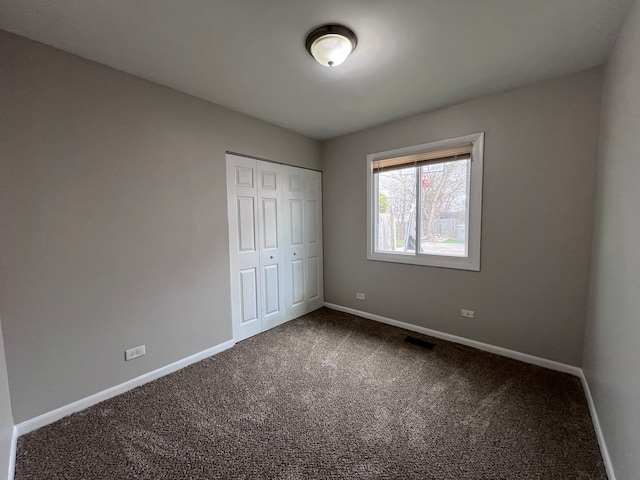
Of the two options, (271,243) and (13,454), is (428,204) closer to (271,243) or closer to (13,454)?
(271,243)

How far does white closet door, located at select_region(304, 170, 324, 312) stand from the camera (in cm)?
373

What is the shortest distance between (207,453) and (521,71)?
3.51 meters

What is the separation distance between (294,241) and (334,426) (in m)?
2.26

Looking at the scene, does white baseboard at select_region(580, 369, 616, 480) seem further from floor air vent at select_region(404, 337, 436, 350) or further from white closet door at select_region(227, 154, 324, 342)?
white closet door at select_region(227, 154, 324, 342)

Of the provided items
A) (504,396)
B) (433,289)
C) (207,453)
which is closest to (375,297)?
(433,289)

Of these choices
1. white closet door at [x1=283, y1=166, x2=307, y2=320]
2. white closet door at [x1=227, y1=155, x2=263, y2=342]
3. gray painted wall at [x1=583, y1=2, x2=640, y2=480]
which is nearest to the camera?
gray painted wall at [x1=583, y1=2, x2=640, y2=480]

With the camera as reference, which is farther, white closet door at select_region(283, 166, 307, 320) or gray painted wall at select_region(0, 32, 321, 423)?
white closet door at select_region(283, 166, 307, 320)

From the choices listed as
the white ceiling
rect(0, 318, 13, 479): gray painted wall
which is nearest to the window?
the white ceiling

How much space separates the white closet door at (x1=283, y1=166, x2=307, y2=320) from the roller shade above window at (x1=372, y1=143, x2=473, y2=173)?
42.3 inches

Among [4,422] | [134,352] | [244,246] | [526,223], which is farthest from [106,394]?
[526,223]

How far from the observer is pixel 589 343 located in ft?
6.53

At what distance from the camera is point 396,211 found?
3.31 metres

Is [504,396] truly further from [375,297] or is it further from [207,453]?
[207,453]

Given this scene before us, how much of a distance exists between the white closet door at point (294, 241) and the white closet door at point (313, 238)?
8 cm
